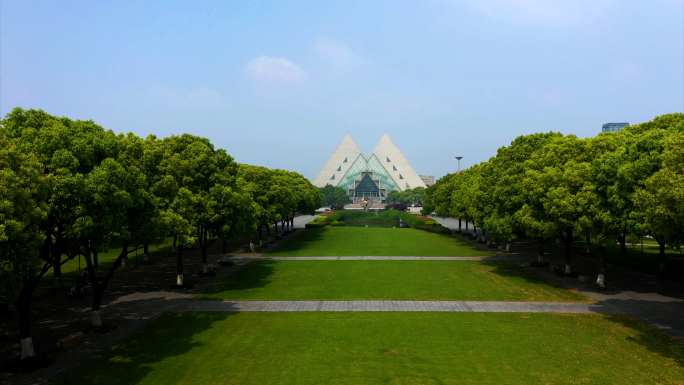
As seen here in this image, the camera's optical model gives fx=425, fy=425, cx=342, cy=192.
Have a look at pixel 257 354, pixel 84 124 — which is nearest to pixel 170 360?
pixel 257 354

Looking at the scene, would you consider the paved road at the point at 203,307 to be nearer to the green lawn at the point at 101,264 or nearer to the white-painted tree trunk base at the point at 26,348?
the white-painted tree trunk base at the point at 26,348

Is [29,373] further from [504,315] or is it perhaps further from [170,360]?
[504,315]

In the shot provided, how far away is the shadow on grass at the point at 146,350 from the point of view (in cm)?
1122

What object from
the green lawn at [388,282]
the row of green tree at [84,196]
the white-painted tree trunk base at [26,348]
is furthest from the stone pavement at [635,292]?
the white-painted tree trunk base at [26,348]

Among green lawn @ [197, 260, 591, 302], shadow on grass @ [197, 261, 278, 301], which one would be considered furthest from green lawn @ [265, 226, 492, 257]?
shadow on grass @ [197, 261, 278, 301]

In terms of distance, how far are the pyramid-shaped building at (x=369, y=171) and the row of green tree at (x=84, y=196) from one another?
10527 centimetres

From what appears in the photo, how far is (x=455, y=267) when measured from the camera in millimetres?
26797

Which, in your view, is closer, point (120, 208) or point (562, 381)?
point (562, 381)

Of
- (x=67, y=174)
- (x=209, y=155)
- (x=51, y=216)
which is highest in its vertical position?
(x=209, y=155)

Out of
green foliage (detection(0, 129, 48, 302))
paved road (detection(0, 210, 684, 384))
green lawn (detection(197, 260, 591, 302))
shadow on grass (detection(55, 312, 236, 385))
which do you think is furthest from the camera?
green lawn (detection(197, 260, 591, 302))

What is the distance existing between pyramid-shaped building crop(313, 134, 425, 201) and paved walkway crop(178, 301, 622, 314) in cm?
10722

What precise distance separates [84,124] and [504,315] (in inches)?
679

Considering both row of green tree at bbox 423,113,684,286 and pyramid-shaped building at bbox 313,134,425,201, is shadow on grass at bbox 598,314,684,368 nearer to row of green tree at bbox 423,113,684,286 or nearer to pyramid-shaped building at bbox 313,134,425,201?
row of green tree at bbox 423,113,684,286

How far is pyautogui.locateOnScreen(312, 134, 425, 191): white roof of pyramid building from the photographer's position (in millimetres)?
130250
